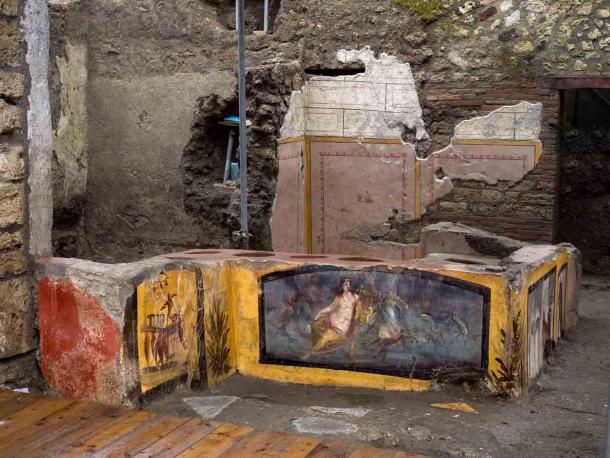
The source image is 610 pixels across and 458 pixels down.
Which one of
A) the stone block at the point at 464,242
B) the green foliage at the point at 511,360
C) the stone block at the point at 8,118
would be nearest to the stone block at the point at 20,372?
the stone block at the point at 8,118

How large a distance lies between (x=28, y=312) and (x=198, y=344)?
0.85 metres

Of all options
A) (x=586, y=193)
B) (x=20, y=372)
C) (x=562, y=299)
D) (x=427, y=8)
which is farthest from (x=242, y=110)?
(x=586, y=193)

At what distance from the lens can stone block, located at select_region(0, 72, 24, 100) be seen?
12.7 ft

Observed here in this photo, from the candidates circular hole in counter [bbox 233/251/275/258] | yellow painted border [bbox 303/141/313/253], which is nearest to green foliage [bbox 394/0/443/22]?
yellow painted border [bbox 303/141/313/253]

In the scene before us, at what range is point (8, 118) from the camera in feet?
12.8

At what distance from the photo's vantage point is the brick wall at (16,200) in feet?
12.8

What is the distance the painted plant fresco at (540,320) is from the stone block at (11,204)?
258 centimetres

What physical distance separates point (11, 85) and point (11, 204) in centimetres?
57

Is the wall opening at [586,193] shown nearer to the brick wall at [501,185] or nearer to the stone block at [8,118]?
the brick wall at [501,185]

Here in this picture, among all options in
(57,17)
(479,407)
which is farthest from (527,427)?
(57,17)

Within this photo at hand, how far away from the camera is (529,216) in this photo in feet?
23.8

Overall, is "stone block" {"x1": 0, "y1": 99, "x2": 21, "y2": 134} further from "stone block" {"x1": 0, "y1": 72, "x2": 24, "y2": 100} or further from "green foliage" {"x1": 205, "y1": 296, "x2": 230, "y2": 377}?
"green foliage" {"x1": 205, "y1": 296, "x2": 230, "y2": 377}

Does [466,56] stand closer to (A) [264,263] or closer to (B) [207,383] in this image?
(A) [264,263]

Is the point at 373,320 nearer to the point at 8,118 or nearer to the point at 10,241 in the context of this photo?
the point at 10,241
